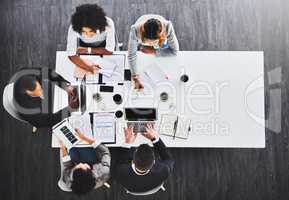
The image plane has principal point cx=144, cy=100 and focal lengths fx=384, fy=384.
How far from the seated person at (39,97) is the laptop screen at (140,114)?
39 cm

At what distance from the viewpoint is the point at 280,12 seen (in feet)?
11.6

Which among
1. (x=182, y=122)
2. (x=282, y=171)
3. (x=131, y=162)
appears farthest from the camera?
(x=282, y=171)

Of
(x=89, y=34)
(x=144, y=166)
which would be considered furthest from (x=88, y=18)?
(x=144, y=166)

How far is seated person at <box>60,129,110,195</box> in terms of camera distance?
8.46ft

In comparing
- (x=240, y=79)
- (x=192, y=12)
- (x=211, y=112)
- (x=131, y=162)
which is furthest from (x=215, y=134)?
(x=192, y=12)

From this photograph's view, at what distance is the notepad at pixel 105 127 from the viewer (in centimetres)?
270

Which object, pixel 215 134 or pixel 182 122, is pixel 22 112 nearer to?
pixel 182 122

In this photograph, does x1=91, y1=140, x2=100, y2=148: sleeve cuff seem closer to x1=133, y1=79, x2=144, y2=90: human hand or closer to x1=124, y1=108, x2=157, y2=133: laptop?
x1=124, y1=108, x2=157, y2=133: laptop

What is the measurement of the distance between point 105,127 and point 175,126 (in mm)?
491

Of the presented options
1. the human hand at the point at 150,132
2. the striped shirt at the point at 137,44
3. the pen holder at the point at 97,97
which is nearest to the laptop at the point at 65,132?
the pen holder at the point at 97,97

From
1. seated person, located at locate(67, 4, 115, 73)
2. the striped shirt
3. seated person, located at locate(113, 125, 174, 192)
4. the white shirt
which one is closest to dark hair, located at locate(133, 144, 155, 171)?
seated person, located at locate(113, 125, 174, 192)

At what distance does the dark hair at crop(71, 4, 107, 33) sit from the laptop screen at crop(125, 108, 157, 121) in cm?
64

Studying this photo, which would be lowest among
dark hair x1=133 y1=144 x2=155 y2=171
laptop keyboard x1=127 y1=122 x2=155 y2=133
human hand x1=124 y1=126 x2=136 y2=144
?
Answer: dark hair x1=133 y1=144 x2=155 y2=171

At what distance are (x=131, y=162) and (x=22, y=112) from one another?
87cm
